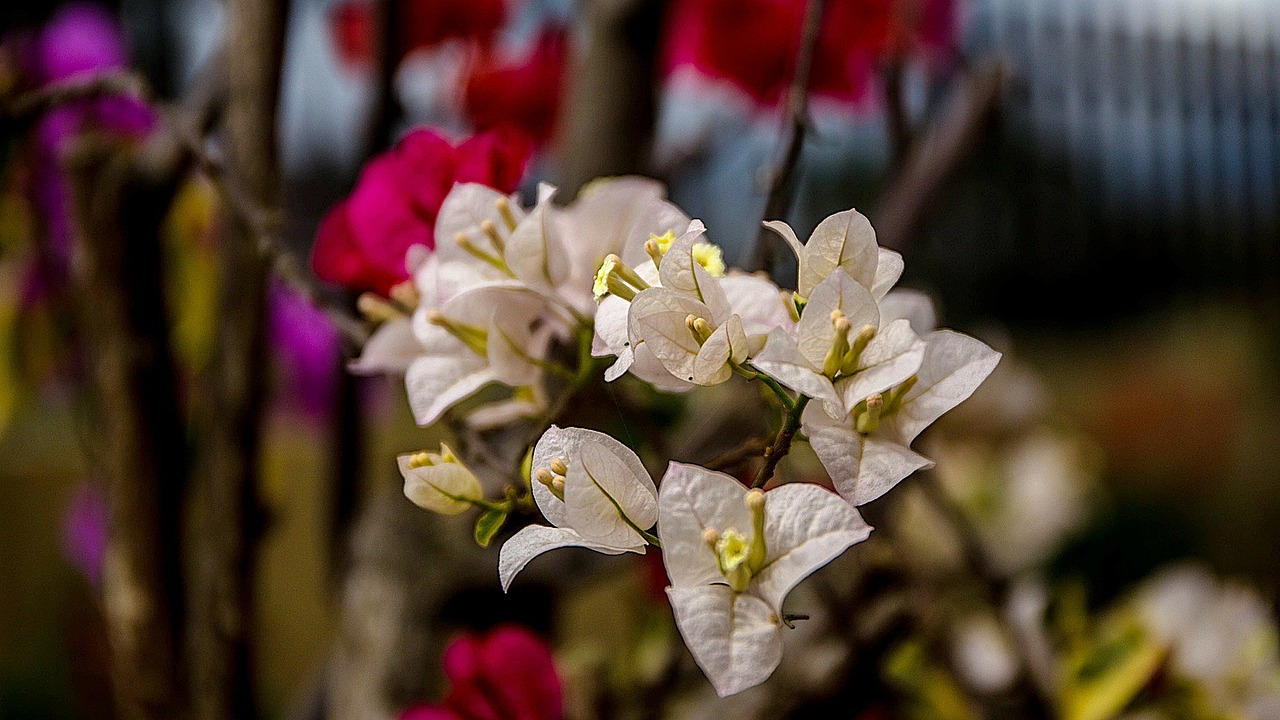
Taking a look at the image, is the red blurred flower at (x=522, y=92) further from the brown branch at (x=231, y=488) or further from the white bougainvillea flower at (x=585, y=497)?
A: the white bougainvillea flower at (x=585, y=497)

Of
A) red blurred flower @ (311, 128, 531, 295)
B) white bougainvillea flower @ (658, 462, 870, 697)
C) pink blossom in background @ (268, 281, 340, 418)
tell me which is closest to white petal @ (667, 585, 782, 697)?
white bougainvillea flower @ (658, 462, 870, 697)

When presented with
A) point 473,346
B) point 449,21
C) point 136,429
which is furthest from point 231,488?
point 449,21

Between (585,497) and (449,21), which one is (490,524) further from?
(449,21)

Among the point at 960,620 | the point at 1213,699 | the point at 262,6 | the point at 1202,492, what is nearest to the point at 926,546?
the point at 960,620

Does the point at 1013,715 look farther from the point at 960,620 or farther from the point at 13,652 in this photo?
the point at 13,652

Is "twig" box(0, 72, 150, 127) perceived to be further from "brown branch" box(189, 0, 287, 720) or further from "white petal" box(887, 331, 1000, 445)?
"white petal" box(887, 331, 1000, 445)

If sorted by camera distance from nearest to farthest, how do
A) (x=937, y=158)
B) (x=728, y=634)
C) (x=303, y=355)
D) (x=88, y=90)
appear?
(x=728, y=634) < (x=88, y=90) < (x=937, y=158) < (x=303, y=355)

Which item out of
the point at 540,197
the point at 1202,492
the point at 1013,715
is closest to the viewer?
the point at 540,197

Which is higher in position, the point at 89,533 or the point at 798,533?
the point at 798,533
